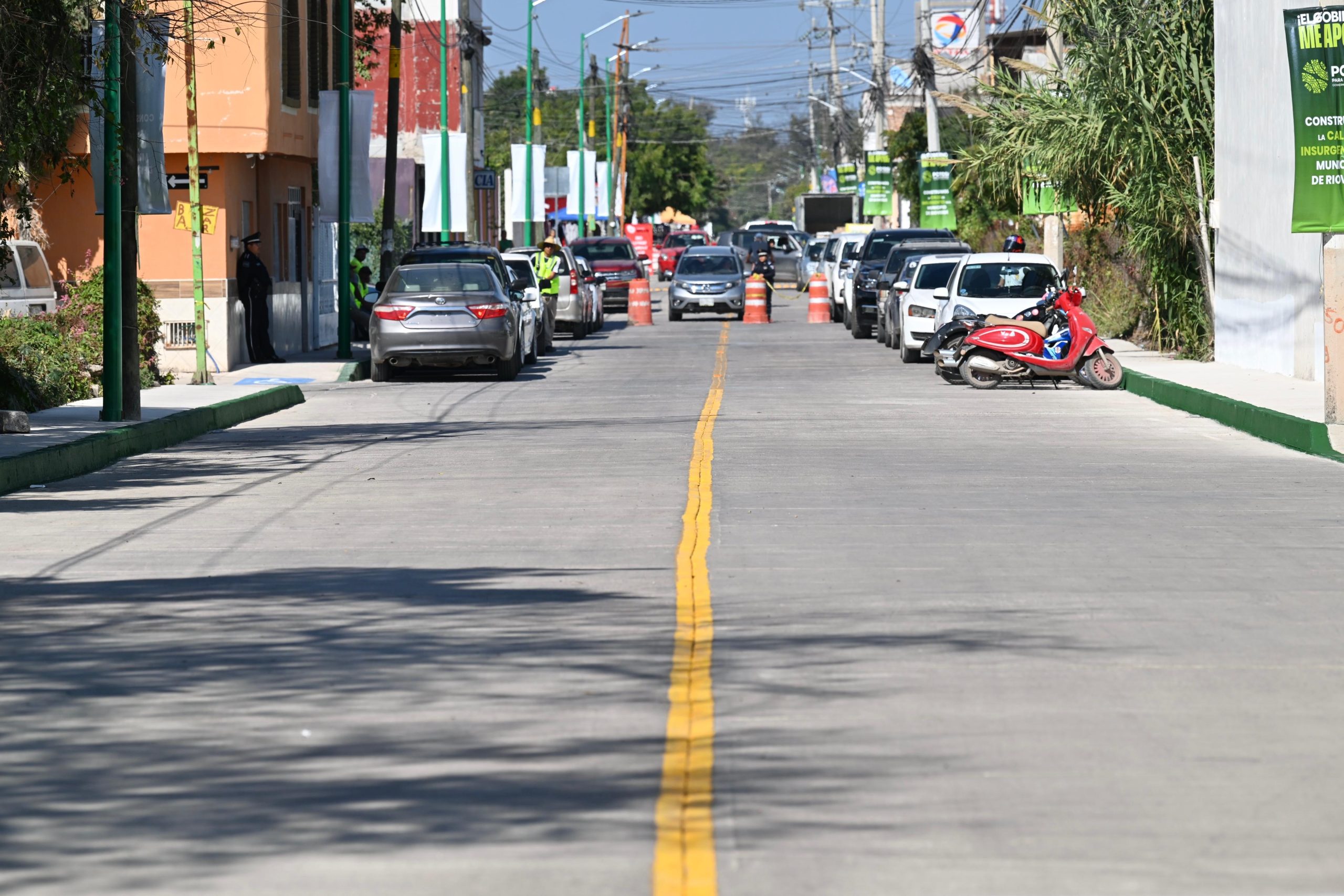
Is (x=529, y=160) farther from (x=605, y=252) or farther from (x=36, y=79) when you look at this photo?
(x=36, y=79)

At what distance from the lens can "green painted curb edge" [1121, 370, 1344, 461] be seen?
18.8 m

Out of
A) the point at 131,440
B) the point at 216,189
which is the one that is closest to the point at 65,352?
the point at 131,440

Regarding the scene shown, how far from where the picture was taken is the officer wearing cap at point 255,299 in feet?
109

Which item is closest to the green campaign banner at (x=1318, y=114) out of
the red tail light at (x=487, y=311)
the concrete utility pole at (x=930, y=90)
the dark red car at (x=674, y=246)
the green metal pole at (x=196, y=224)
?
the red tail light at (x=487, y=311)

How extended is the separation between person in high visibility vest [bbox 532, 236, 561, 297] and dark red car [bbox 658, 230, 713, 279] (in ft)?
111

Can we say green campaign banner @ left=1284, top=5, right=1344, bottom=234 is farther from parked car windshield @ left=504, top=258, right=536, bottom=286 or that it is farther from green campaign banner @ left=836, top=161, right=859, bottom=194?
green campaign banner @ left=836, top=161, right=859, bottom=194

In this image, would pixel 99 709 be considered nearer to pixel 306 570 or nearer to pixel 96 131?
pixel 306 570

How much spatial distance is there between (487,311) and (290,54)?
31.8 ft

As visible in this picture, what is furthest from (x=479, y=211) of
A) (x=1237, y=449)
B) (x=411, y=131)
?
(x=1237, y=449)

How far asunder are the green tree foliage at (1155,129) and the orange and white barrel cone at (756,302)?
15.7 metres

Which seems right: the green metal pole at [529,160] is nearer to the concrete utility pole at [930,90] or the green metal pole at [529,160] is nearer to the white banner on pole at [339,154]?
the concrete utility pole at [930,90]

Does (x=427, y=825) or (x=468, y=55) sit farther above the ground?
(x=468, y=55)

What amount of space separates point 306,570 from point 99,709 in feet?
12.2

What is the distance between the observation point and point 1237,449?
63.1 feet
